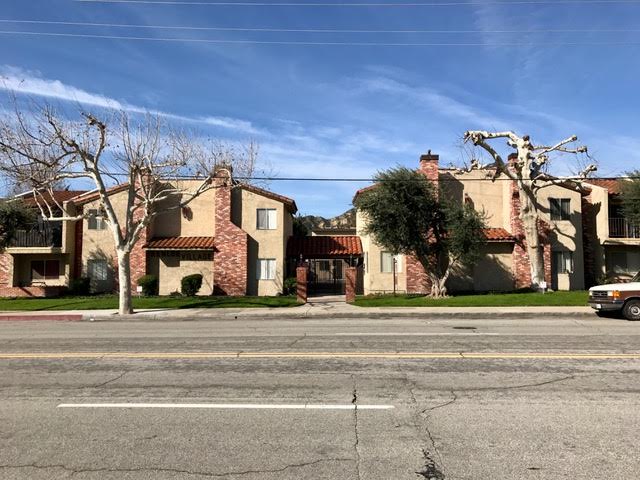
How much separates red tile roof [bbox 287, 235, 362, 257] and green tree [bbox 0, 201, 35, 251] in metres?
15.0

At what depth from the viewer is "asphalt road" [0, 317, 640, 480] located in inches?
173

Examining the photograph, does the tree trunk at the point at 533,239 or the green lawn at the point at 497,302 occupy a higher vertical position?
the tree trunk at the point at 533,239

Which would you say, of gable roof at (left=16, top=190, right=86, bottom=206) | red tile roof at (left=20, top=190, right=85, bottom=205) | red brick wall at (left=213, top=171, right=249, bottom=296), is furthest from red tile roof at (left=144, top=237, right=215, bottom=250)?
red tile roof at (left=20, top=190, right=85, bottom=205)

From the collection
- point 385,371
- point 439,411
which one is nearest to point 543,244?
point 385,371

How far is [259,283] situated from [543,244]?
1584cm

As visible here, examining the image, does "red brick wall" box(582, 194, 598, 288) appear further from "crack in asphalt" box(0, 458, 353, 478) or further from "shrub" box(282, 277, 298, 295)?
"crack in asphalt" box(0, 458, 353, 478)

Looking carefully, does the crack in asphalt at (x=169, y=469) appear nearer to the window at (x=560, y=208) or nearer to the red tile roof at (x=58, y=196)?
the window at (x=560, y=208)

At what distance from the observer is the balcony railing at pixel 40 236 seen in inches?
1211

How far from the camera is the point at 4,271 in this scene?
1240 inches

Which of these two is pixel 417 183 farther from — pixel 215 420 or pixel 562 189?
pixel 215 420

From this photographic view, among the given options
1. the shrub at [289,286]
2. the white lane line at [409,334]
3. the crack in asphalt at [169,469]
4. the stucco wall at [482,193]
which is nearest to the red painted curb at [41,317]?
the white lane line at [409,334]

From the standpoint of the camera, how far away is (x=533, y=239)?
27.6m

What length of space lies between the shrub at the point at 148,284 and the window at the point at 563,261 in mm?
22243

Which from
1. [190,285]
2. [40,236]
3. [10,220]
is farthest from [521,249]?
[10,220]
